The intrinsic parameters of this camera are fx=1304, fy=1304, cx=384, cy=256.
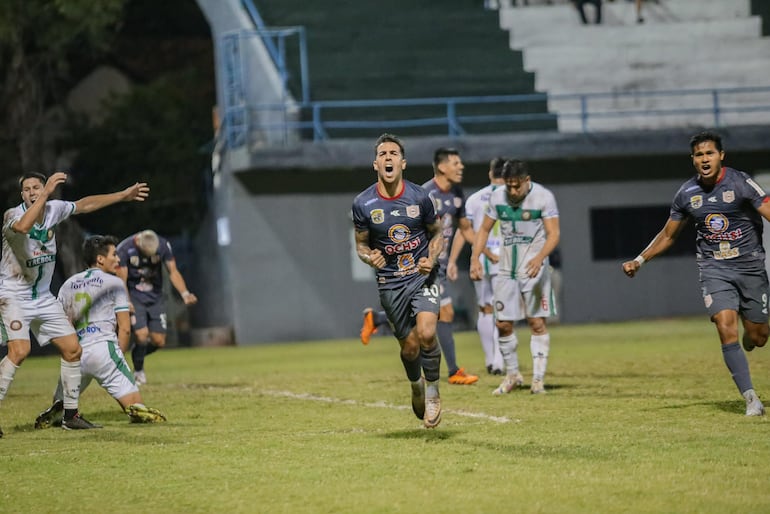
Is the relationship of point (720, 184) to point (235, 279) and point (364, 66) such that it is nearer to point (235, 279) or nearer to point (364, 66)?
point (235, 279)

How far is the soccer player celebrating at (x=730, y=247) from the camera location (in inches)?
405

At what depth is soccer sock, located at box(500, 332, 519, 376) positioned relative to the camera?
43.0 ft

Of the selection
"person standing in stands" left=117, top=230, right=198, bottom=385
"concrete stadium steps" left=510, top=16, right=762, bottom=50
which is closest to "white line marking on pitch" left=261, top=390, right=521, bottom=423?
"person standing in stands" left=117, top=230, right=198, bottom=385

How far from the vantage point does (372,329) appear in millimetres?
15016

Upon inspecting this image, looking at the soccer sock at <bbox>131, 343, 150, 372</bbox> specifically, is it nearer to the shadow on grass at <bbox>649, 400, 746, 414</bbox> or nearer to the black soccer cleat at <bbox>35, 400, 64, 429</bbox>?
the black soccer cleat at <bbox>35, 400, 64, 429</bbox>

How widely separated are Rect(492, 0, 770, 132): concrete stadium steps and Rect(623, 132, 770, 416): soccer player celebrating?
1986cm

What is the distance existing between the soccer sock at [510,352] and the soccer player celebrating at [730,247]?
3012 millimetres

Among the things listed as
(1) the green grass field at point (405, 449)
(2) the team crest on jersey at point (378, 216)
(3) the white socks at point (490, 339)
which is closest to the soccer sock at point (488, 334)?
(3) the white socks at point (490, 339)

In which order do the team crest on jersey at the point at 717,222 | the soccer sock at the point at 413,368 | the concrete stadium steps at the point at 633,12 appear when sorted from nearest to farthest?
the soccer sock at the point at 413,368 < the team crest on jersey at the point at 717,222 < the concrete stadium steps at the point at 633,12

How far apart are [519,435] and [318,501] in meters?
2.72

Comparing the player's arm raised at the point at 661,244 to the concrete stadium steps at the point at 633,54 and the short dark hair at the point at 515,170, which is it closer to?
the short dark hair at the point at 515,170

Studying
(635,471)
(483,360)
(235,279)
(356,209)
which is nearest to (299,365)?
(483,360)

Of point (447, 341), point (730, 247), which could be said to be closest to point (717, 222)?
point (730, 247)

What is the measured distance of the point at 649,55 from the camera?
30812 mm
